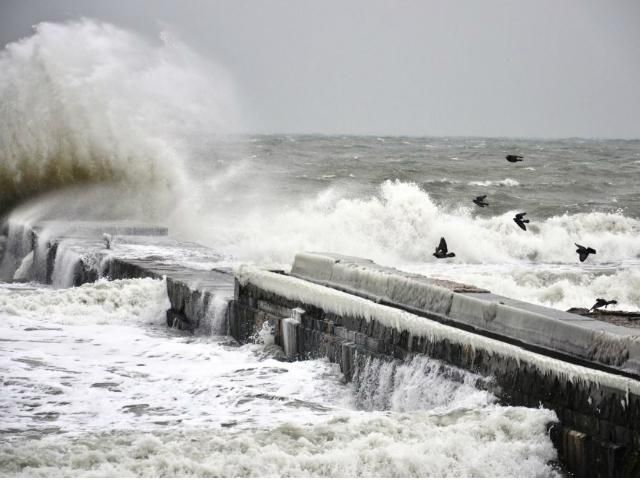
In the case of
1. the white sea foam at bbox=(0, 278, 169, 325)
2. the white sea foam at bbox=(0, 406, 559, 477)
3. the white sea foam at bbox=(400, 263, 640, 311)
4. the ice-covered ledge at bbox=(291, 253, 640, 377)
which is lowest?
the white sea foam at bbox=(400, 263, 640, 311)

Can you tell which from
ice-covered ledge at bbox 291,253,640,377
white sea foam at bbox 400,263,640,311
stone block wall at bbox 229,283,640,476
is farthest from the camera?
white sea foam at bbox 400,263,640,311

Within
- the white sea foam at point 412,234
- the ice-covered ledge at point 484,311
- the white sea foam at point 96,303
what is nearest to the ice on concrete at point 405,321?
the ice-covered ledge at point 484,311

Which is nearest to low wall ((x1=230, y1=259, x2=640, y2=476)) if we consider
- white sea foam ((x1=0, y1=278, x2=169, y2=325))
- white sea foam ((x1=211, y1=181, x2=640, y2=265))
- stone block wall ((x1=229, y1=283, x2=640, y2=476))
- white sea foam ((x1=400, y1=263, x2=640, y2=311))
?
stone block wall ((x1=229, y1=283, x2=640, y2=476))

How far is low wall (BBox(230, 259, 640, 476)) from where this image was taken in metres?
6.02

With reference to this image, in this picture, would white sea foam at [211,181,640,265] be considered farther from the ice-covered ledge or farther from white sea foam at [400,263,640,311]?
the ice-covered ledge

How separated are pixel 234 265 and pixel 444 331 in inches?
251

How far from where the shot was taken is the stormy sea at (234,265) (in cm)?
637

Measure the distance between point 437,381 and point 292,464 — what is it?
1.69 meters

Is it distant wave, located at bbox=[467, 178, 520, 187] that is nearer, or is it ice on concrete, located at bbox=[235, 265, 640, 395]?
ice on concrete, located at bbox=[235, 265, 640, 395]

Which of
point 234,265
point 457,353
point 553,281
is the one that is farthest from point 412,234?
point 457,353

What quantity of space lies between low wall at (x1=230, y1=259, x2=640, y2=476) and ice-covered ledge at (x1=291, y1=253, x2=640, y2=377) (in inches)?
→ 2.4

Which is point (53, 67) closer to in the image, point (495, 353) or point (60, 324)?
point (60, 324)

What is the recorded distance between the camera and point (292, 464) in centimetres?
614

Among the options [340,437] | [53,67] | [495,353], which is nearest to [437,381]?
[495,353]
